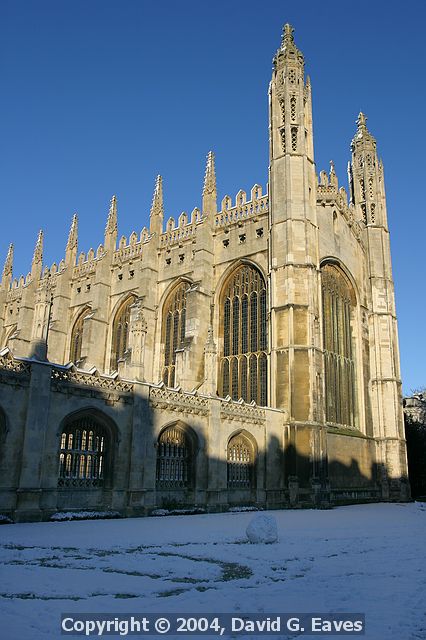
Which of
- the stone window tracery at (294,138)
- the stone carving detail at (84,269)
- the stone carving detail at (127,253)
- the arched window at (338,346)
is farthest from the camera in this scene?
the stone carving detail at (84,269)

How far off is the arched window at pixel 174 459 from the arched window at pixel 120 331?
55.8ft

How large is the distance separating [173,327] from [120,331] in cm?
507

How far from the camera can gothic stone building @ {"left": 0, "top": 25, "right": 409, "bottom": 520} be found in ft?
60.8

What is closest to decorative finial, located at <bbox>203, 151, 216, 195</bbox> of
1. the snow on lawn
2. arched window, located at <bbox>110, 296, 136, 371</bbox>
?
arched window, located at <bbox>110, 296, 136, 371</bbox>

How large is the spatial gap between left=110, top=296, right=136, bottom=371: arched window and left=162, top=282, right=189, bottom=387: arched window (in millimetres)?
3412

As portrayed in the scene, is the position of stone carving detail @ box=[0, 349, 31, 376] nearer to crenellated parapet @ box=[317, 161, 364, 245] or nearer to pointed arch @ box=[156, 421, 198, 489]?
pointed arch @ box=[156, 421, 198, 489]

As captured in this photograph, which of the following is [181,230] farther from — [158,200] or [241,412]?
[241,412]

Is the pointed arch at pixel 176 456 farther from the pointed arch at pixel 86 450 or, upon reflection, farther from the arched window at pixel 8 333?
the arched window at pixel 8 333

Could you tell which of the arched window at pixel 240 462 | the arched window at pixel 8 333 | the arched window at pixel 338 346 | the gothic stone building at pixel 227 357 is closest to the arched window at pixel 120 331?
the gothic stone building at pixel 227 357

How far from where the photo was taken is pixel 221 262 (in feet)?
117

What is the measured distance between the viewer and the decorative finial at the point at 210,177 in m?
37.3

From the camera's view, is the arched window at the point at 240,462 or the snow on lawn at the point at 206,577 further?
the arched window at the point at 240,462

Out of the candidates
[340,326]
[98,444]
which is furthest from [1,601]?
[340,326]

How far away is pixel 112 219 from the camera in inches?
1700
